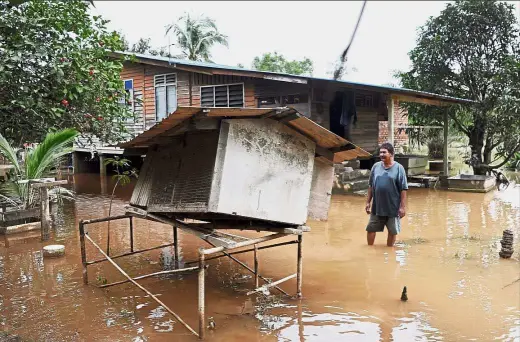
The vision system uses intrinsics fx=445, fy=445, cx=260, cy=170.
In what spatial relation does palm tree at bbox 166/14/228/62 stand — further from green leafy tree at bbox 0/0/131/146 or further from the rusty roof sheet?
the rusty roof sheet

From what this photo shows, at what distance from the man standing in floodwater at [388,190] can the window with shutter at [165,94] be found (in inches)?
427

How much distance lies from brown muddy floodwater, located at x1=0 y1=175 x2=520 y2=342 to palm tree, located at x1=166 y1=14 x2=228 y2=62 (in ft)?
65.5

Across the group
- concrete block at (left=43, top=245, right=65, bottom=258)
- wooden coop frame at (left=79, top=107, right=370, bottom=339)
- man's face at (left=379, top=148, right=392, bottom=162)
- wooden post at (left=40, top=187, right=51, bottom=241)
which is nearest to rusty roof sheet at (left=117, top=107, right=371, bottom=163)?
wooden coop frame at (left=79, top=107, right=370, bottom=339)

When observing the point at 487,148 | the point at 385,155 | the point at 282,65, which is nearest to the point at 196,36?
the point at 282,65

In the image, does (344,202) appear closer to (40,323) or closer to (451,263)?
(451,263)

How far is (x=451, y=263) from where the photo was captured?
20.0 ft

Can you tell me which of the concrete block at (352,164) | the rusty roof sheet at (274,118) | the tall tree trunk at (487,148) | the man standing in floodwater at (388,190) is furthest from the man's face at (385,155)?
the tall tree trunk at (487,148)

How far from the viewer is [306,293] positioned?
5.06 meters

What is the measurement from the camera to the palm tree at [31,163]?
24.6 feet

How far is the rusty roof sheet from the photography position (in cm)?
395

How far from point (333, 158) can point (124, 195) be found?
9935 mm

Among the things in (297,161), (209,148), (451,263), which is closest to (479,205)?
(451,263)

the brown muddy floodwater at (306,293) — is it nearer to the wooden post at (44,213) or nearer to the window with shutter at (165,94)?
Result: the wooden post at (44,213)

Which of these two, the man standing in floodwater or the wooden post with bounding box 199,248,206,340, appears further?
the man standing in floodwater
